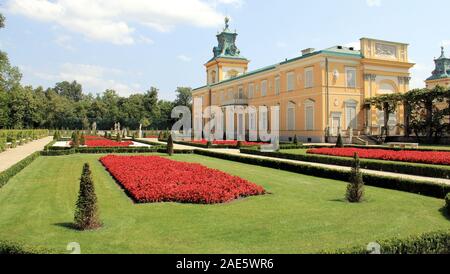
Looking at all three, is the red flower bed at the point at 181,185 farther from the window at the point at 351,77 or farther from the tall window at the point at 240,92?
the tall window at the point at 240,92

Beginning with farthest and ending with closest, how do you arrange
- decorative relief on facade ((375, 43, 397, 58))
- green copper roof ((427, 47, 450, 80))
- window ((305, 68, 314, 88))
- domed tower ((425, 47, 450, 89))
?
green copper roof ((427, 47, 450, 80)), domed tower ((425, 47, 450, 89)), decorative relief on facade ((375, 43, 397, 58)), window ((305, 68, 314, 88))

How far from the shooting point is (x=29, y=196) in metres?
10.3

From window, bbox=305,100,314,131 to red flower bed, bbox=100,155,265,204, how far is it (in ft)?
79.3

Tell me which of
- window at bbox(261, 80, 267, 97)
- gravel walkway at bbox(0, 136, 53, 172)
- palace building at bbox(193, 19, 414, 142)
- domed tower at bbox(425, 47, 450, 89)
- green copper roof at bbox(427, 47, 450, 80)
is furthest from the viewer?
green copper roof at bbox(427, 47, 450, 80)

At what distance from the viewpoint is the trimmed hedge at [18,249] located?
15.6ft

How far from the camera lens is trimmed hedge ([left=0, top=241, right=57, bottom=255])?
4.76 meters

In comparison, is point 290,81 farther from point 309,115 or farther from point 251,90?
point 251,90

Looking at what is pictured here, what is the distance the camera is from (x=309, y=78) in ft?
122

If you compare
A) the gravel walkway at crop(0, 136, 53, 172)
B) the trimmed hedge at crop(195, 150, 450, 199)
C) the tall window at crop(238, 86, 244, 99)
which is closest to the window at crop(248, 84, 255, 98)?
the tall window at crop(238, 86, 244, 99)

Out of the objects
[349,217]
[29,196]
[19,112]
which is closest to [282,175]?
[349,217]

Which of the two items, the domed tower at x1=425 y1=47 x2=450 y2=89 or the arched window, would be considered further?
the domed tower at x1=425 y1=47 x2=450 y2=89

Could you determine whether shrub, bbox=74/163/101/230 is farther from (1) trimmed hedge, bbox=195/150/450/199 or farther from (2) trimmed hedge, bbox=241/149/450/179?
(1) trimmed hedge, bbox=195/150/450/199

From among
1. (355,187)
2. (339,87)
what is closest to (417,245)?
(355,187)

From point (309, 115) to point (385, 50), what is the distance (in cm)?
959
